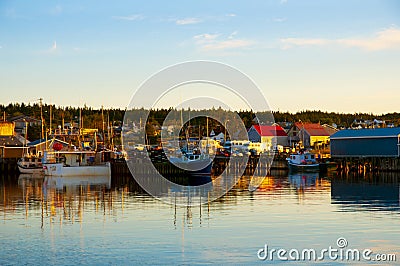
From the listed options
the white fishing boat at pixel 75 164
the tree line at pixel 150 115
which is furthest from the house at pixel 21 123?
the white fishing boat at pixel 75 164

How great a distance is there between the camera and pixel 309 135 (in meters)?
114

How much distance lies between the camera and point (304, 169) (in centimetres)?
7569

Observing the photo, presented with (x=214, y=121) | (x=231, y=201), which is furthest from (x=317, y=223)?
(x=214, y=121)

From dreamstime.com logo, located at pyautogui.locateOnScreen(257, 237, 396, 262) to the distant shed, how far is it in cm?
5335

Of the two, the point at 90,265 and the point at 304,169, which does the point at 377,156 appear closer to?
the point at 304,169

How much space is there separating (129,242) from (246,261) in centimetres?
517

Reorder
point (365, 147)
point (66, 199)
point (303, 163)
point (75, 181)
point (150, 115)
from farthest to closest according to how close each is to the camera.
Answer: point (150, 115), point (365, 147), point (303, 163), point (75, 181), point (66, 199)

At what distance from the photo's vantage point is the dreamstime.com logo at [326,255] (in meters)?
20.6

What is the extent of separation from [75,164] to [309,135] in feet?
180

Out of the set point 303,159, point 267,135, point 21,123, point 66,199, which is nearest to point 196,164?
point 303,159

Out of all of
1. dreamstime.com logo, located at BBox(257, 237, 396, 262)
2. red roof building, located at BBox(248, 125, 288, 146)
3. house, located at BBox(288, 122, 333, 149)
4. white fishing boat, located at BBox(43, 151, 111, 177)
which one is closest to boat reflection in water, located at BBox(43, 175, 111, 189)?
white fishing boat, located at BBox(43, 151, 111, 177)

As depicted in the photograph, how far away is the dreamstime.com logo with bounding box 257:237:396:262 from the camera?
20586mm

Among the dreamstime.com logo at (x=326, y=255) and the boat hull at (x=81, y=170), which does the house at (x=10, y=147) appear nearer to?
the boat hull at (x=81, y=170)

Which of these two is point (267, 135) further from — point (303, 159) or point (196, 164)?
point (196, 164)
